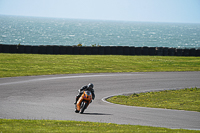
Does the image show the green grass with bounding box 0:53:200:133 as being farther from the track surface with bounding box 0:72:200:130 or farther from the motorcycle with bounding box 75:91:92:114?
the motorcycle with bounding box 75:91:92:114

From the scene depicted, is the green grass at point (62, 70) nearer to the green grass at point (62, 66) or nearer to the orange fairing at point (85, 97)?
the green grass at point (62, 66)

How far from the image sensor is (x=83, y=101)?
12234 mm

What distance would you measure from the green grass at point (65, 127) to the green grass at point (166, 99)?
4.46 metres

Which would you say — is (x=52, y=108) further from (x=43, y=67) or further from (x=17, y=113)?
(x=43, y=67)

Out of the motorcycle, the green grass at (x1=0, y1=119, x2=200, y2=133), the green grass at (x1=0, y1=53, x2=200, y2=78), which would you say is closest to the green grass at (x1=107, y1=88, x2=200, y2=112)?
the motorcycle

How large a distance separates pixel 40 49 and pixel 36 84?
1828cm

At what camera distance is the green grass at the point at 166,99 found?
14086 millimetres

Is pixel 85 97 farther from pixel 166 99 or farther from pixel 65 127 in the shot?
pixel 166 99

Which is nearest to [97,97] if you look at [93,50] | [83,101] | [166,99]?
[166,99]

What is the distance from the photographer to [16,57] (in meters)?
32.1

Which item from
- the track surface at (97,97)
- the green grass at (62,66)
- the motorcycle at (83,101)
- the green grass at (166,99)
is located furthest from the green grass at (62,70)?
the motorcycle at (83,101)

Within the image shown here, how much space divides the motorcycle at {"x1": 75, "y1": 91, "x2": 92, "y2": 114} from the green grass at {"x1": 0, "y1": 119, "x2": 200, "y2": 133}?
1.91 metres

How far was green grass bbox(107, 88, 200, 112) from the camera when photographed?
14.1 metres

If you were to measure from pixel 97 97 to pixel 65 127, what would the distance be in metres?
6.45
